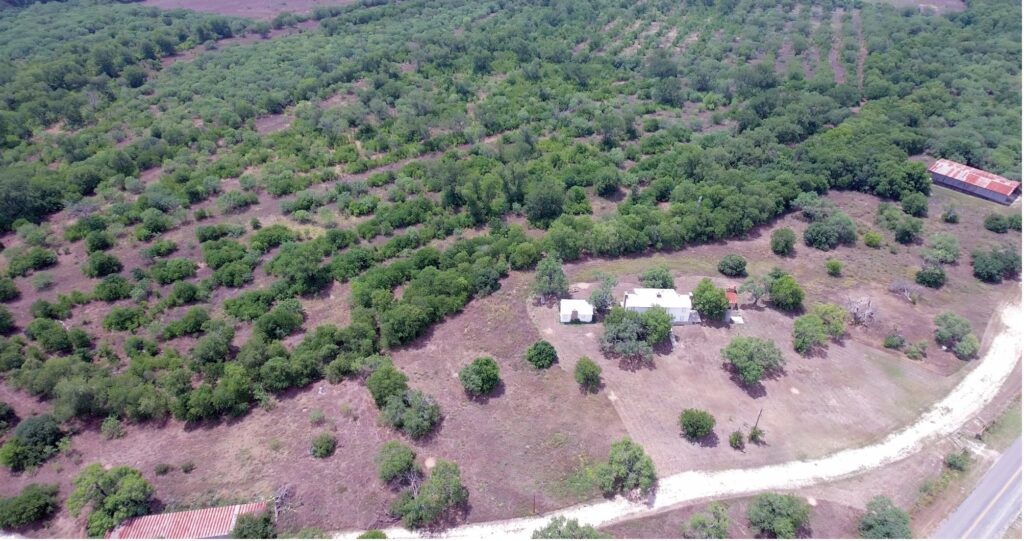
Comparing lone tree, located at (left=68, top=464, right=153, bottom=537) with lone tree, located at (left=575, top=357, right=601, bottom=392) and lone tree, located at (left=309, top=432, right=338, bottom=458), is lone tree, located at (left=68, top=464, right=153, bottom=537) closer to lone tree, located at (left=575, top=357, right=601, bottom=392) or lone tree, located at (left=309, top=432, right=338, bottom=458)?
lone tree, located at (left=309, top=432, right=338, bottom=458)

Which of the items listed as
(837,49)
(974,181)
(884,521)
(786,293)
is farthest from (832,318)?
(837,49)

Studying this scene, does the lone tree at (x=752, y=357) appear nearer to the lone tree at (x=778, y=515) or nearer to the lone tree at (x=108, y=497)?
the lone tree at (x=778, y=515)

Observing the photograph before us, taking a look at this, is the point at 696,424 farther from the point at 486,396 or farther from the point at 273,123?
the point at 273,123

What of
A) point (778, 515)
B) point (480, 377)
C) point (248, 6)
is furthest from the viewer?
point (248, 6)

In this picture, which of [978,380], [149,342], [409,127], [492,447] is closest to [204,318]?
[149,342]

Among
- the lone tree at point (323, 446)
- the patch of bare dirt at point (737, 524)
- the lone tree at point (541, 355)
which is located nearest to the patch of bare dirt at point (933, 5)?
the lone tree at point (541, 355)

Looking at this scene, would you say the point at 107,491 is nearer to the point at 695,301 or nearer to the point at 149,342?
the point at 149,342
